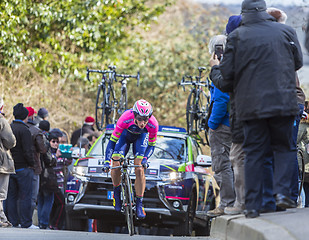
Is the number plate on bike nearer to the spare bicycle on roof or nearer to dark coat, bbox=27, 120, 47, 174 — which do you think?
dark coat, bbox=27, 120, 47, 174

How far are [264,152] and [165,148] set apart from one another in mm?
6088

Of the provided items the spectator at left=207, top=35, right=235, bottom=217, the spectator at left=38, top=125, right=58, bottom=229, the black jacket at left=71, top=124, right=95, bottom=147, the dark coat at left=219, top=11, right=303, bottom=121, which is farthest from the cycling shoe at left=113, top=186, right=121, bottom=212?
the black jacket at left=71, top=124, right=95, bottom=147

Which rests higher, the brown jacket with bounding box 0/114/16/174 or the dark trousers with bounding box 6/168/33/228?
the brown jacket with bounding box 0/114/16/174

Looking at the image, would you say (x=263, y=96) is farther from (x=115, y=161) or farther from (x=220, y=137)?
(x=115, y=161)

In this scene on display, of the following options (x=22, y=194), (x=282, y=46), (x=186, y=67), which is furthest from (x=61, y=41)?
(x=282, y=46)

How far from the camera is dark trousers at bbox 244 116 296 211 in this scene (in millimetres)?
7926

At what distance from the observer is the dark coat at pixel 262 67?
7.90 meters

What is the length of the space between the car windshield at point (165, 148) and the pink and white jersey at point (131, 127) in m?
1.05

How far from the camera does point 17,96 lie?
80.9 ft

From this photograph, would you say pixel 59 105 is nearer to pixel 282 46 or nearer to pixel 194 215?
pixel 194 215

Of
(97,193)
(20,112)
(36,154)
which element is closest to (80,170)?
(97,193)

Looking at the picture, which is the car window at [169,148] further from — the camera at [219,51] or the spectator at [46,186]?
the camera at [219,51]

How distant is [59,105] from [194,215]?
1466 centimetres

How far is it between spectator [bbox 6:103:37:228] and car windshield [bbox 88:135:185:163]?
1138mm
